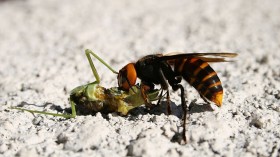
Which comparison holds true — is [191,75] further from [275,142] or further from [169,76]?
[275,142]

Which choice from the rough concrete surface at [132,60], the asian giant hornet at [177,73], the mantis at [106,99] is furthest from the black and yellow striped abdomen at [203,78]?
the mantis at [106,99]

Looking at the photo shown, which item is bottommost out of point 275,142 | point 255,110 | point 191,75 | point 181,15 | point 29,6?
point 275,142

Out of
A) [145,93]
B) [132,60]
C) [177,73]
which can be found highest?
[132,60]

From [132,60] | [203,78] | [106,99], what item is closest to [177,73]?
[203,78]

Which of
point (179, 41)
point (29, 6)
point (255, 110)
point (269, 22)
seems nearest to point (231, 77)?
point (255, 110)

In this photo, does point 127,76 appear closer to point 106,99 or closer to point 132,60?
point 106,99

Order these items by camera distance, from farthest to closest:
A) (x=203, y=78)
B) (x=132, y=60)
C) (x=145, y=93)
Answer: (x=132, y=60)
(x=145, y=93)
(x=203, y=78)

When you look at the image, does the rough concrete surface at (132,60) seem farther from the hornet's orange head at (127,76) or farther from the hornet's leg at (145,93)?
the hornet's orange head at (127,76)
